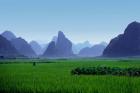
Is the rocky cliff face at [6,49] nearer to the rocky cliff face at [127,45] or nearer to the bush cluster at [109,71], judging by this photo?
the rocky cliff face at [127,45]

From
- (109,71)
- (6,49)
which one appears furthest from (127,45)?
(109,71)

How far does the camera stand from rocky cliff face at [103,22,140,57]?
169250 mm

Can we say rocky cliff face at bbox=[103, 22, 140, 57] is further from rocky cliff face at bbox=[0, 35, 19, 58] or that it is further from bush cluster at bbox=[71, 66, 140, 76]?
bush cluster at bbox=[71, 66, 140, 76]

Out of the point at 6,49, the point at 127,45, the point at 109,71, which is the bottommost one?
the point at 109,71

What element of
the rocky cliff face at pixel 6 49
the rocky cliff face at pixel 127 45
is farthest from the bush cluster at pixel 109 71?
the rocky cliff face at pixel 6 49

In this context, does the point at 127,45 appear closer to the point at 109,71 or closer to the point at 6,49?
the point at 6,49

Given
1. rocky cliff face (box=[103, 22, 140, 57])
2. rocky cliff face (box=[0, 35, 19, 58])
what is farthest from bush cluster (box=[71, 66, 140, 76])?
rocky cliff face (box=[0, 35, 19, 58])

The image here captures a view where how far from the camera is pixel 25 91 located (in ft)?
47.6

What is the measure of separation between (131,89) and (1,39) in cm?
16082

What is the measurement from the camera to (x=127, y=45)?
6688 inches

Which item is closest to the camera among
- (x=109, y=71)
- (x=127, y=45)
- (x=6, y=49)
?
(x=109, y=71)

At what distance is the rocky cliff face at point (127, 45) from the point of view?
6663 inches

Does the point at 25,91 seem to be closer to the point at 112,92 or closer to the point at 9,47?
the point at 112,92

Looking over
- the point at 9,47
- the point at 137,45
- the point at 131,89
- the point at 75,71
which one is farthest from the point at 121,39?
the point at 131,89
